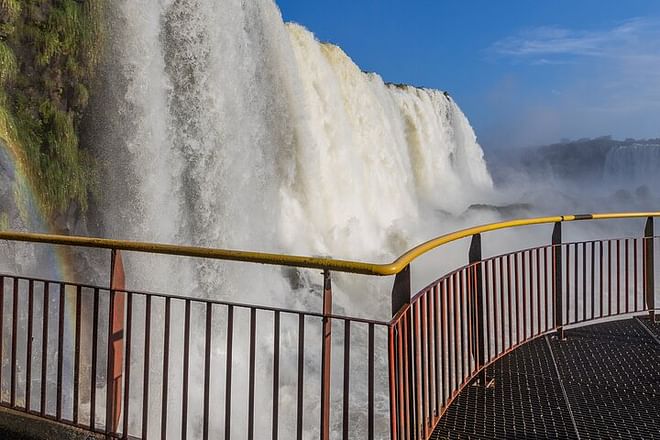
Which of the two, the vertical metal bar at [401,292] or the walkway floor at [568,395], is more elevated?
the vertical metal bar at [401,292]

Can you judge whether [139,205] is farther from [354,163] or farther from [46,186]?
[354,163]

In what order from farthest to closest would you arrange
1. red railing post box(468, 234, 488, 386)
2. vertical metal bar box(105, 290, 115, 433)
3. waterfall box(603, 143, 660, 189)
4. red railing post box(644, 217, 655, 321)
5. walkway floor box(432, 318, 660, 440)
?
waterfall box(603, 143, 660, 189) → red railing post box(644, 217, 655, 321) → red railing post box(468, 234, 488, 386) → walkway floor box(432, 318, 660, 440) → vertical metal bar box(105, 290, 115, 433)

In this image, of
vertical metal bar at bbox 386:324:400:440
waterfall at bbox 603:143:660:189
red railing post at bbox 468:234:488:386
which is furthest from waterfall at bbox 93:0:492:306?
waterfall at bbox 603:143:660:189

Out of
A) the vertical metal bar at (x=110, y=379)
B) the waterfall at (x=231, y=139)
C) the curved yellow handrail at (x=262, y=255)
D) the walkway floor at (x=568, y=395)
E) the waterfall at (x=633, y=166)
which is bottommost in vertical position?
the walkway floor at (x=568, y=395)

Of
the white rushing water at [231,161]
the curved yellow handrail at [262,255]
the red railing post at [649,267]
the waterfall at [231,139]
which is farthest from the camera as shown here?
the waterfall at [231,139]

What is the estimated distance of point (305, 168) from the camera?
16500 millimetres

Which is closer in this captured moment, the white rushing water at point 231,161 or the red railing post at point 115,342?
the red railing post at point 115,342

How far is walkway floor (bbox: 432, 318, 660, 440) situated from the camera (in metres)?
3.76

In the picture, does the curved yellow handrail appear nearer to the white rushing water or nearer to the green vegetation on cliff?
the white rushing water

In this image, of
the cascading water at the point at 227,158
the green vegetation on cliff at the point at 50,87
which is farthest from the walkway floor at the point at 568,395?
the green vegetation on cliff at the point at 50,87

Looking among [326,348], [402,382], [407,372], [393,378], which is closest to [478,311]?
[407,372]

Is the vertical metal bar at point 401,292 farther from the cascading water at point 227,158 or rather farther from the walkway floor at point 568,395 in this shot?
the cascading water at point 227,158

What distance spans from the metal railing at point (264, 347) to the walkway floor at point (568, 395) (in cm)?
20

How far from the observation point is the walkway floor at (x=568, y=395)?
12.3 feet
